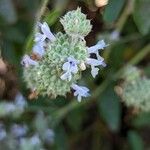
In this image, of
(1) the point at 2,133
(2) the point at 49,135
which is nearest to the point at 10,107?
(1) the point at 2,133

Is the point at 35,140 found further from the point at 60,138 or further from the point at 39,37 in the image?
the point at 39,37

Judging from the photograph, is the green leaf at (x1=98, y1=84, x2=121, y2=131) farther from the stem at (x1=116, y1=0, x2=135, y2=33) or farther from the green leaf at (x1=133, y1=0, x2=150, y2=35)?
the green leaf at (x1=133, y1=0, x2=150, y2=35)

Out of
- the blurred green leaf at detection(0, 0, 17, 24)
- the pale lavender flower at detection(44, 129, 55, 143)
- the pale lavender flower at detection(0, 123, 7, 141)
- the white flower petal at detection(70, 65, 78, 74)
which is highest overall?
the blurred green leaf at detection(0, 0, 17, 24)

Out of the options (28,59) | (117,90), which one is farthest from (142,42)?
(28,59)

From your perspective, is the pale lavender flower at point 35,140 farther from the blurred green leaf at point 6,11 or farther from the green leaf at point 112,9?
the green leaf at point 112,9

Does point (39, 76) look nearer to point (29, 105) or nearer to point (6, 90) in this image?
point (29, 105)

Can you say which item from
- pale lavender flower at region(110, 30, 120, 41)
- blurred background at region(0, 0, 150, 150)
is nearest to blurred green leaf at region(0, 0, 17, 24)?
blurred background at region(0, 0, 150, 150)
